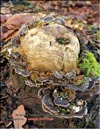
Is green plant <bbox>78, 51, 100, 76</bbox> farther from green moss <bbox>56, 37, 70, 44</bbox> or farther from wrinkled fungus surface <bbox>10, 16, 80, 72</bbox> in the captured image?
green moss <bbox>56, 37, 70, 44</bbox>

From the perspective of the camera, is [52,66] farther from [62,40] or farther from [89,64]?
[89,64]

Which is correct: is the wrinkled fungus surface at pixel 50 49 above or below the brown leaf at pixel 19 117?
above

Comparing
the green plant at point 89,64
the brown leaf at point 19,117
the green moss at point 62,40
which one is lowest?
the brown leaf at point 19,117

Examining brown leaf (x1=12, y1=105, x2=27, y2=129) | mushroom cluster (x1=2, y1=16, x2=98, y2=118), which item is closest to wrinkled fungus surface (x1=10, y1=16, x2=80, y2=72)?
mushroom cluster (x1=2, y1=16, x2=98, y2=118)

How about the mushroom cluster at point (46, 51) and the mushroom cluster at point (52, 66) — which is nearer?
the mushroom cluster at point (52, 66)

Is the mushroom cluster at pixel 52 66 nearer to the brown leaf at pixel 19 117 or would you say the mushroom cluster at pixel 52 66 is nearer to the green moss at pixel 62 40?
the green moss at pixel 62 40

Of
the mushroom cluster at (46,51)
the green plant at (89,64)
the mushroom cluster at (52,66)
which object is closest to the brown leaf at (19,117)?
the mushroom cluster at (52,66)

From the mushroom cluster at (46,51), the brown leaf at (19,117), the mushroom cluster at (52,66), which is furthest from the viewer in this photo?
the brown leaf at (19,117)
